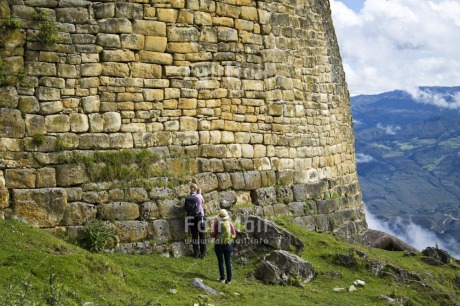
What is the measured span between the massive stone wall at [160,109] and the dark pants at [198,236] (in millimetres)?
350

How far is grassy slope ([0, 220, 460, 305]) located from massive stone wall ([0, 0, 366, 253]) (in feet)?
3.93

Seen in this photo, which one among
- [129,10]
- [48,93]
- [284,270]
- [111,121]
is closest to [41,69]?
[48,93]

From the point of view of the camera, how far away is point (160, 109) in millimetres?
14172

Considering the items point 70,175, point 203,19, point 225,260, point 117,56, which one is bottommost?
point 225,260

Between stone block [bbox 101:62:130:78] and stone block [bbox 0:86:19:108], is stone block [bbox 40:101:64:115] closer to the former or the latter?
Result: stone block [bbox 0:86:19:108]

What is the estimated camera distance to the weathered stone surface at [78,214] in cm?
1274

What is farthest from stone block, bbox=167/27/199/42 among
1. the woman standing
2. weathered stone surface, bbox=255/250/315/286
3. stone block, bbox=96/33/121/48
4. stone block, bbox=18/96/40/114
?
weathered stone surface, bbox=255/250/315/286

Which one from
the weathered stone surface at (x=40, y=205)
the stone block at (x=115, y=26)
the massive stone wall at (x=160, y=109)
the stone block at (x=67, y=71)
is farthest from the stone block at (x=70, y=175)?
the stone block at (x=115, y=26)

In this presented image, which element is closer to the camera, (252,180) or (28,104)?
(28,104)

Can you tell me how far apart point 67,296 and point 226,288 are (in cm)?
319

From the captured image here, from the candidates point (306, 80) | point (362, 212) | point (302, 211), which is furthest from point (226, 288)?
point (362, 212)

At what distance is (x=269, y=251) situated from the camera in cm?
1379

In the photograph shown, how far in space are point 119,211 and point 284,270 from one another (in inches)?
138

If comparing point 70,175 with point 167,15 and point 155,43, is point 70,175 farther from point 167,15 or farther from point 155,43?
point 167,15
